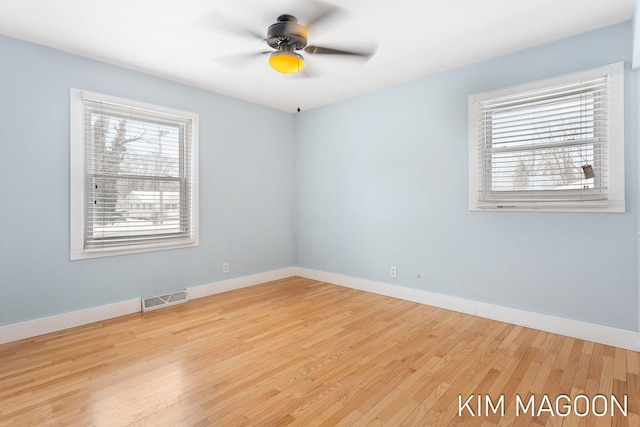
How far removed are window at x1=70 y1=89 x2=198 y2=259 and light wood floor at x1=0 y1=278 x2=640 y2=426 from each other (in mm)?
911

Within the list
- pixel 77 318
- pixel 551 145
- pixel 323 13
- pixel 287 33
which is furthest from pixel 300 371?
pixel 551 145

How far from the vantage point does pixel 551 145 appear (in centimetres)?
293

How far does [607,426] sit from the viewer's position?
1.72 metres

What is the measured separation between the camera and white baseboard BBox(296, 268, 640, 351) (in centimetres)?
264

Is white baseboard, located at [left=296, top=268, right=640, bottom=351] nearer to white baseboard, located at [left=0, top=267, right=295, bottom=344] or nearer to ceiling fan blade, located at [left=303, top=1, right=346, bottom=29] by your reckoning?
white baseboard, located at [left=0, top=267, right=295, bottom=344]

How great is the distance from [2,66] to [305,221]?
3730mm

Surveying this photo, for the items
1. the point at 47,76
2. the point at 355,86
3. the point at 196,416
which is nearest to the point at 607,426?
the point at 196,416

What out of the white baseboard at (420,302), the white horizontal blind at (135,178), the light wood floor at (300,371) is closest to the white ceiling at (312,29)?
the white horizontal blind at (135,178)

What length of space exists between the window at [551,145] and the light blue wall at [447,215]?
3.5 inches

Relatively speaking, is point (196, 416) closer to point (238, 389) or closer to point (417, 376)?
point (238, 389)

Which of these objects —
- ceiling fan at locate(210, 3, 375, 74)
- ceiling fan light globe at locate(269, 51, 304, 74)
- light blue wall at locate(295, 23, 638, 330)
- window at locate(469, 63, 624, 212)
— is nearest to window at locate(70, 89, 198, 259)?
ceiling fan at locate(210, 3, 375, 74)

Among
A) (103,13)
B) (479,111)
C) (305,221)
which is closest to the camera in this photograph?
(103,13)

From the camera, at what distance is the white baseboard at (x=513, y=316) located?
2.64 m

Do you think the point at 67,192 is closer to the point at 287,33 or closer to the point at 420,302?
the point at 287,33
